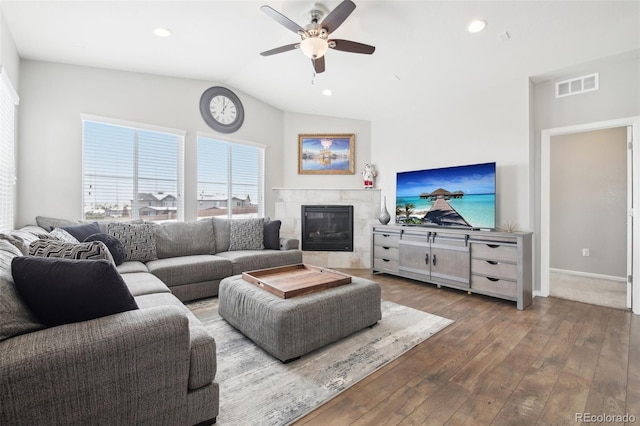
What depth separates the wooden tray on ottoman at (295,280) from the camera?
2279 millimetres

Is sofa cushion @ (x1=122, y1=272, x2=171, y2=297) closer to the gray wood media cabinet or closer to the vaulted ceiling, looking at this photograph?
the vaulted ceiling

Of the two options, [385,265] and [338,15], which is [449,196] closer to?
[385,265]

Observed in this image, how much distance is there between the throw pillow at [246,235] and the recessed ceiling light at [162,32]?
240 centimetres

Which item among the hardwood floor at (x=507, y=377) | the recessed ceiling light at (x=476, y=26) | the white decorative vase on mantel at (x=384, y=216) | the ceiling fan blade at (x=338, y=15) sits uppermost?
the recessed ceiling light at (x=476, y=26)

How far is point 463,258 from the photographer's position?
3598 millimetres

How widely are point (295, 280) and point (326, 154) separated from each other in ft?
11.0

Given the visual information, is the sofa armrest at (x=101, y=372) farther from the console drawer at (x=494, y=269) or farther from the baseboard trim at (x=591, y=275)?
the baseboard trim at (x=591, y=275)

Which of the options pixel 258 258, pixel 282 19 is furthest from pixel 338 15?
pixel 258 258

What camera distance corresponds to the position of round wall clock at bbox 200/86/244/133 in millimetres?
4496

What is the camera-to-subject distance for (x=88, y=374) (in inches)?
43.8

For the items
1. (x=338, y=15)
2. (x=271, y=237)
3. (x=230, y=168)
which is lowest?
(x=271, y=237)

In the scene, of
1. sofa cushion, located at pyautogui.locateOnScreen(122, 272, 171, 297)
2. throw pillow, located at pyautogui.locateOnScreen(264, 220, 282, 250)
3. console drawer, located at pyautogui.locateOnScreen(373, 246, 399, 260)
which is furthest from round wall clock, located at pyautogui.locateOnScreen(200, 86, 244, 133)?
console drawer, located at pyautogui.locateOnScreen(373, 246, 399, 260)

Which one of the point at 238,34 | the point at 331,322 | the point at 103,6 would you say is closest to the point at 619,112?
the point at 331,322

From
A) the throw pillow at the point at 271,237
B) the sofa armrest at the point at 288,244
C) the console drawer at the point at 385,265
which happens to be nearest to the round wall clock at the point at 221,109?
the throw pillow at the point at 271,237
